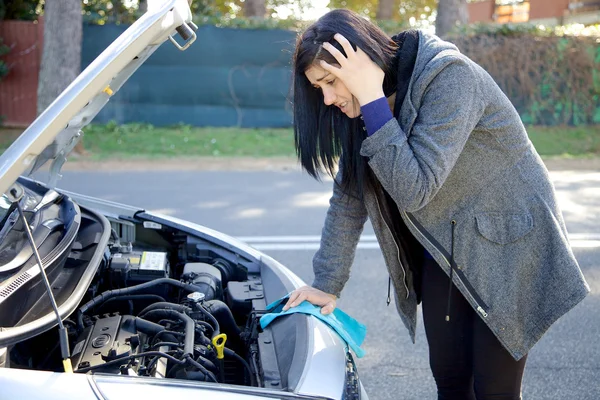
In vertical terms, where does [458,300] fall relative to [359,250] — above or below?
above

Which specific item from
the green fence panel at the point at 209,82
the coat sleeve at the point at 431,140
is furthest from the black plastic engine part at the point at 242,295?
the green fence panel at the point at 209,82

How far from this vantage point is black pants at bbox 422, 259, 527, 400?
2152 millimetres

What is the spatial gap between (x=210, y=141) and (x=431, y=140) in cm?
1052

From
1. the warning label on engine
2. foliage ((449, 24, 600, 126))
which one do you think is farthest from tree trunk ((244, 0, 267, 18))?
the warning label on engine

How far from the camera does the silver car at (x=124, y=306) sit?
177cm

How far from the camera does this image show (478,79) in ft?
6.38

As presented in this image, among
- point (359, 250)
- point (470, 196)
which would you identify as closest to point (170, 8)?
point (470, 196)

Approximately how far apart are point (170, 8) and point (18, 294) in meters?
0.99

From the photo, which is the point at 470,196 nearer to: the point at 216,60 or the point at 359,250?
the point at 359,250

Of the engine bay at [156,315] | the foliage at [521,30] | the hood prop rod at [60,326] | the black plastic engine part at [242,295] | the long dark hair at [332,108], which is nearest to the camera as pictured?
the hood prop rod at [60,326]

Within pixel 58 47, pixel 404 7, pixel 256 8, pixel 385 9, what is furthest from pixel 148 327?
pixel 404 7

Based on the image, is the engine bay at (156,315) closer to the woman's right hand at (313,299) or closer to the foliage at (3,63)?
the woman's right hand at (313,299)

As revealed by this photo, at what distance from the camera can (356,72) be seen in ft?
6.32

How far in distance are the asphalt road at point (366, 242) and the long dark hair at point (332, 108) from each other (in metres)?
1.64
